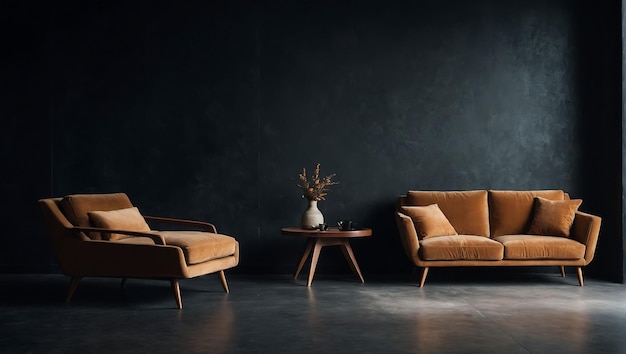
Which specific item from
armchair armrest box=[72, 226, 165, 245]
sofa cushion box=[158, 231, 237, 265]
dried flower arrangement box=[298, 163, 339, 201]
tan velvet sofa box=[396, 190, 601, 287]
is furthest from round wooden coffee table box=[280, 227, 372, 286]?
armchair armrest box=[72, 226, 165, 245]

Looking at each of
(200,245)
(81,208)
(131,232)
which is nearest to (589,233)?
(200,245)

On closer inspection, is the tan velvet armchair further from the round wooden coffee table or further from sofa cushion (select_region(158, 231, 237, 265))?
the round wooden coffee table

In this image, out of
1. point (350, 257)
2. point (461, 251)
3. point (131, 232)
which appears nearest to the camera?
point (131, 232)

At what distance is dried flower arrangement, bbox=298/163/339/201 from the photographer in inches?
274

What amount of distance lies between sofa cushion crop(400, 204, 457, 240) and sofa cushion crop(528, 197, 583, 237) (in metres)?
0.78

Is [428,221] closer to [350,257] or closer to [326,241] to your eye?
[350,257]

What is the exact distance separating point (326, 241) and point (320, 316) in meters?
1.72

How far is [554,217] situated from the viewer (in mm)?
6742

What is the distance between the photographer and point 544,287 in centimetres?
646

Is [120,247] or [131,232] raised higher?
[131,232]

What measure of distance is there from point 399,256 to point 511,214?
1.18 meters

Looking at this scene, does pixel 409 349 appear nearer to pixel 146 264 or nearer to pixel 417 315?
pixel 417 315

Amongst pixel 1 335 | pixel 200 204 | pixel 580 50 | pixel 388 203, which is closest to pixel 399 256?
pixel 388 203

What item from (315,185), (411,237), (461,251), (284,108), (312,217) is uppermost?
(284,108)
